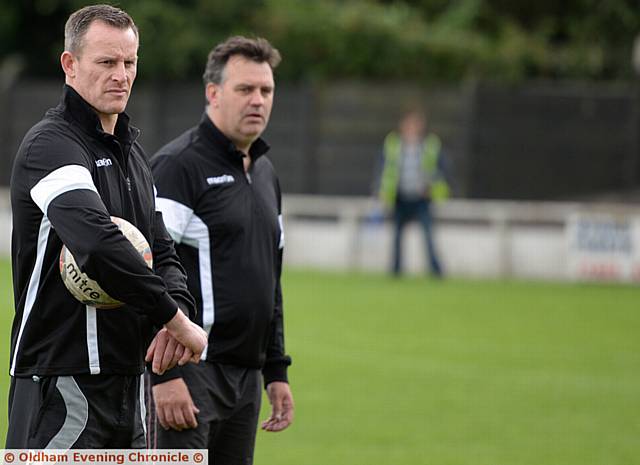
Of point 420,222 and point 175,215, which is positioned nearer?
point 175,215

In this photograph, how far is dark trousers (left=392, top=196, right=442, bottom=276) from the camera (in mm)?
19484

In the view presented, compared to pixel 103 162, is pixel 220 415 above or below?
below

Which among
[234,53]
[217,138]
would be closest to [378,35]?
[234,53]

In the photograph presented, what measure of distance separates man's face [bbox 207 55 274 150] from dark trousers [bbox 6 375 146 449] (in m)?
1.68

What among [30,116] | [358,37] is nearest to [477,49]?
[358,37]

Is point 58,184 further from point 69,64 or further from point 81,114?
point 69,64

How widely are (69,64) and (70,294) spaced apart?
0.77 metres

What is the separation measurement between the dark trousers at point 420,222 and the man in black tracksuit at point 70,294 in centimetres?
1496

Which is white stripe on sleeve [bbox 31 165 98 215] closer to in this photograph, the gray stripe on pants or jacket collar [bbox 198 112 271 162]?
the gray stripe on pants

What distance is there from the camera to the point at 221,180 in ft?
19.1

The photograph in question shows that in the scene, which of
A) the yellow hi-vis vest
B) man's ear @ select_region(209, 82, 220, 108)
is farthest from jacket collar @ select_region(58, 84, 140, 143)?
the yellow hi-vis vest

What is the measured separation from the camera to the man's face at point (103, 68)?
4.50 meters

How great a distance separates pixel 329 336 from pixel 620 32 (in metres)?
15.0

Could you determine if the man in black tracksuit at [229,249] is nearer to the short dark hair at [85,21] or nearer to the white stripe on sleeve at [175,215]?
the white stripe on sleeve at [175,215]
